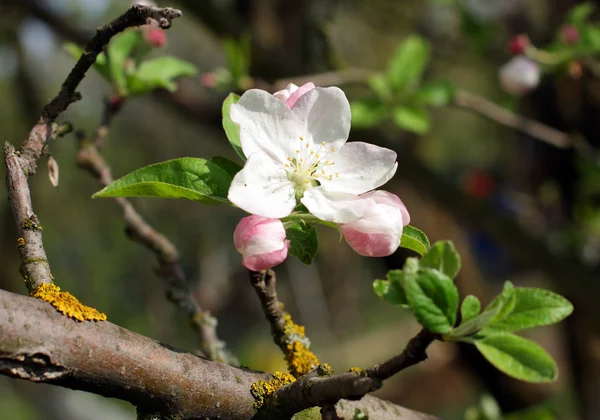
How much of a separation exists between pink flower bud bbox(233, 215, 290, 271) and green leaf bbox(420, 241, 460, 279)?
13 cm

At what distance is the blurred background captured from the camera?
1530mm

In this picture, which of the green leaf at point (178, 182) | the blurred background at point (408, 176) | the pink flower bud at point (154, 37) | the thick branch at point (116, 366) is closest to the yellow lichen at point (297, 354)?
the thick branch at point (116, 366)

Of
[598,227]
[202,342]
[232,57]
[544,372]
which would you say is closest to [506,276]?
[598,227]

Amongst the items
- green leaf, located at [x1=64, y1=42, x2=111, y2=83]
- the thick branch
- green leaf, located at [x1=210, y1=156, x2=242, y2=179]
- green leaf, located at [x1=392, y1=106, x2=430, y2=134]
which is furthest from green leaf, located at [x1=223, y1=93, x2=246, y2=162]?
green leaf, located at [x1=392, y1=106, x2=430, y2=134]

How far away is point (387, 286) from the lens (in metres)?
0.55

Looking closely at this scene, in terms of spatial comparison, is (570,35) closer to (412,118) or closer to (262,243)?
(412,118)

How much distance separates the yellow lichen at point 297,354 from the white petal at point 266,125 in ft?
0.64

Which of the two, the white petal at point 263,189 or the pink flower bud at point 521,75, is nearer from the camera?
the white petal at point 263,189

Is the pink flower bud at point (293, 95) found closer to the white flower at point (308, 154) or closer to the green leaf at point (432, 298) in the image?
the white flower at point (308, 154)

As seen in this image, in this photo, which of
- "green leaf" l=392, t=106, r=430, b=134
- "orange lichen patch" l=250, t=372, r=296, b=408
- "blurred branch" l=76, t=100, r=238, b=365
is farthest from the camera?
"green leaf" l=392, t=106, r=430, b=134

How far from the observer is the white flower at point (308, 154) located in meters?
0.61

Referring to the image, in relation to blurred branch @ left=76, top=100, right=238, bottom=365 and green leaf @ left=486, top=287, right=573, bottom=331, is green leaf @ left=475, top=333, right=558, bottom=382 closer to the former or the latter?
green leaf @ left=486, top=287, right=573, bottom=331

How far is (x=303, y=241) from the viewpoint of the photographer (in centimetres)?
62

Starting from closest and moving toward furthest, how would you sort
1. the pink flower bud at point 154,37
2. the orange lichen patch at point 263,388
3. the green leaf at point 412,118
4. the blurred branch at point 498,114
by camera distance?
the orange lichen patch at point 263,388 → the pink flower bud at point 154,37 → the green leaf at point 412,118 → the blurred branch at point 498,114
